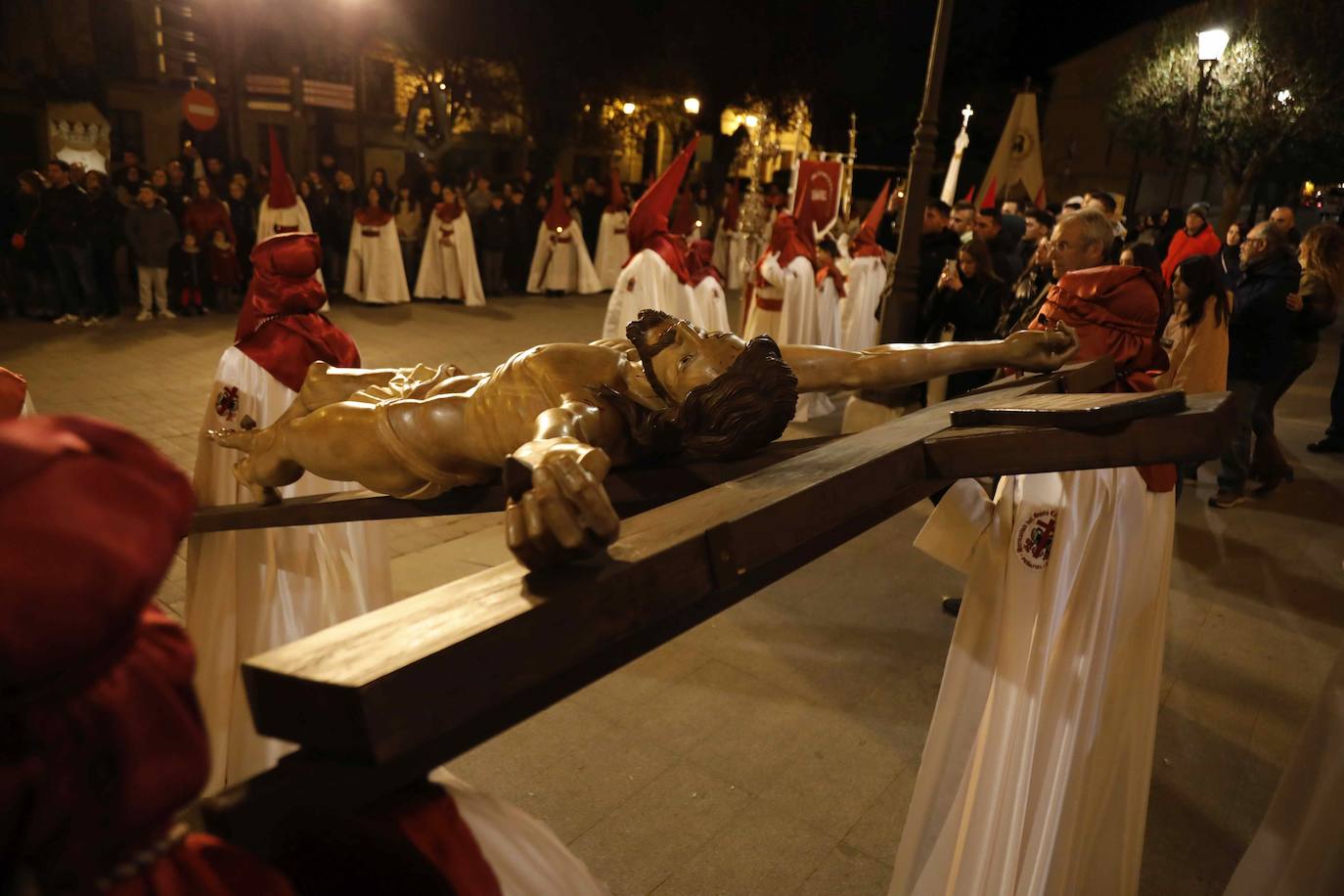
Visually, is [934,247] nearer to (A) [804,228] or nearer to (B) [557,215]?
(A) [804,228]

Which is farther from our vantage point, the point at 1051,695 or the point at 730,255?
the point at 730,255

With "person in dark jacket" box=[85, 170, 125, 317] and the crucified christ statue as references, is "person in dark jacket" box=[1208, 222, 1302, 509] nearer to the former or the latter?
the crucified christ statue

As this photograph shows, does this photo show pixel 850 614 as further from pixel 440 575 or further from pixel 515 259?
pixel 515 259

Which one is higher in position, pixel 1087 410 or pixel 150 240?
pixel 150 240

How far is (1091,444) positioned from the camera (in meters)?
1.52

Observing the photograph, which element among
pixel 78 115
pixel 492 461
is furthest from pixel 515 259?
pixel 492 461

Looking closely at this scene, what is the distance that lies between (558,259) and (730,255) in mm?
4461

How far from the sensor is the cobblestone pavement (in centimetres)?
287

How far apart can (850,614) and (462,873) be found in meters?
3.80

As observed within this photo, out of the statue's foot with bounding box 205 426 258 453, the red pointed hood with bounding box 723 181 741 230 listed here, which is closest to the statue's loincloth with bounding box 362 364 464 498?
the statue's foot with bounding box 205 426 258 453

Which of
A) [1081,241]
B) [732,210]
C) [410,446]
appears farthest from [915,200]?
[732,210]

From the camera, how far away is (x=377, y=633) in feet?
2.90

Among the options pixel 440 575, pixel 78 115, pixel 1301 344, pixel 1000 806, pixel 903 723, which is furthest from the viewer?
pixel 78 115

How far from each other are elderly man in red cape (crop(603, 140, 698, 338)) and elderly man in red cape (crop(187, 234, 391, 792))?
180 inches
